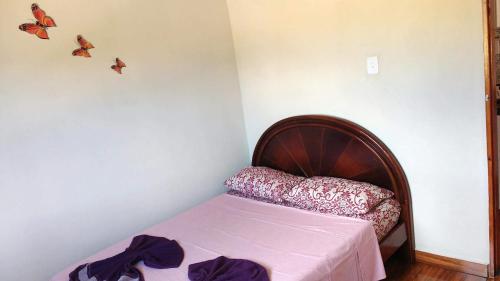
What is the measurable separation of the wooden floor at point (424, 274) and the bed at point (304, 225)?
0.09 m

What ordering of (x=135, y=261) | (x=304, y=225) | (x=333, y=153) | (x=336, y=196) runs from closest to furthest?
(x=135, y=261) → (x=304, y=225) → (x=336, y=196) → (x=333, y=153)

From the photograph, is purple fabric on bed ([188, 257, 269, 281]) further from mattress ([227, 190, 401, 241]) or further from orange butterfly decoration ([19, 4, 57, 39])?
orange butterfly decoration ([19, 4, 57, 39])

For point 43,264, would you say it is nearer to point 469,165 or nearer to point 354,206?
point 354,206

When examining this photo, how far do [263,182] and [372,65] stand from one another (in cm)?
108

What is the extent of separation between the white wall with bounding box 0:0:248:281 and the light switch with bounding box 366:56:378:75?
3.84 feet

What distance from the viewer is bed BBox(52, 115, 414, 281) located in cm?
184

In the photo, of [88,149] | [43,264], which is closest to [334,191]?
[88,149]

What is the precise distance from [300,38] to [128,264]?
5.96 ft

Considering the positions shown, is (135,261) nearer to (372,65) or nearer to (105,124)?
(105,124)

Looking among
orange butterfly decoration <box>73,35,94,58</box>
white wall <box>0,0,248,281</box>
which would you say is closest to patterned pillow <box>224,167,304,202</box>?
white wall <box>0,0,248,281</box>

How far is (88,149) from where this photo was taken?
2234 millimetres

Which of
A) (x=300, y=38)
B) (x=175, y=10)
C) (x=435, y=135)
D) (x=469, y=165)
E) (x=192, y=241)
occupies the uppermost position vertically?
(x=175, y=10)

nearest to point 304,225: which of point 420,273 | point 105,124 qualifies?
point 420,273

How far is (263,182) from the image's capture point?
268 centimetres
